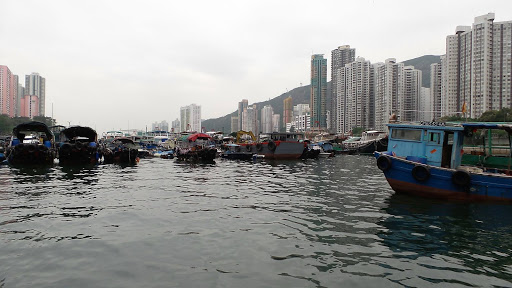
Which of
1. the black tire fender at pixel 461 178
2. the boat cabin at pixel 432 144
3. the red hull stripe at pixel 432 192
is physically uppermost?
the boat cabin at pixel 432 144

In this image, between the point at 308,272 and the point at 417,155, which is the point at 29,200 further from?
the point at 417,155

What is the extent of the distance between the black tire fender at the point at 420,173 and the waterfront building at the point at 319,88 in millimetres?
122480

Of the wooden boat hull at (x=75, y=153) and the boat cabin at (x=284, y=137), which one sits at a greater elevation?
the boat cabin at (x=284, y=137)

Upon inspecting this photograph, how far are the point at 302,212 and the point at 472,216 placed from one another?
5083 mm

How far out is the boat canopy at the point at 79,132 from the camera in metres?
30.9

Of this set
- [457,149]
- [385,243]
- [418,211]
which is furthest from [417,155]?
[385,243]

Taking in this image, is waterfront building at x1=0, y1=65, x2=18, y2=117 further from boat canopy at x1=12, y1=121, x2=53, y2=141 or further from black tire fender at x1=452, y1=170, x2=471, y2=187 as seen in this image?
black tire fender at x1=452, y1=170, x2=471, y2=187

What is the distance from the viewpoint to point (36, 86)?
111125 millimetres

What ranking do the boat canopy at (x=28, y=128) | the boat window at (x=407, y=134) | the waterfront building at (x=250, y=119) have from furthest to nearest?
the waterfront building at (x=250, y=119) → the boat canopy at (x=28, y=128) → the boat window at (x=407, y=134)

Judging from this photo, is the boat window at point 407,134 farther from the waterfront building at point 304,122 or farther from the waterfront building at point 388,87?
the waterfront building at point 304,122

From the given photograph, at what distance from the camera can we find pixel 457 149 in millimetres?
11336

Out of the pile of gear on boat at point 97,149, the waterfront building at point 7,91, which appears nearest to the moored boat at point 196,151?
the pile of gear on boat at point 97,149

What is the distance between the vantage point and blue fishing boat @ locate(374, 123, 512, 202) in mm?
10516

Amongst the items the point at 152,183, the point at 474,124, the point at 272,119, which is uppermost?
the point at 272,119
